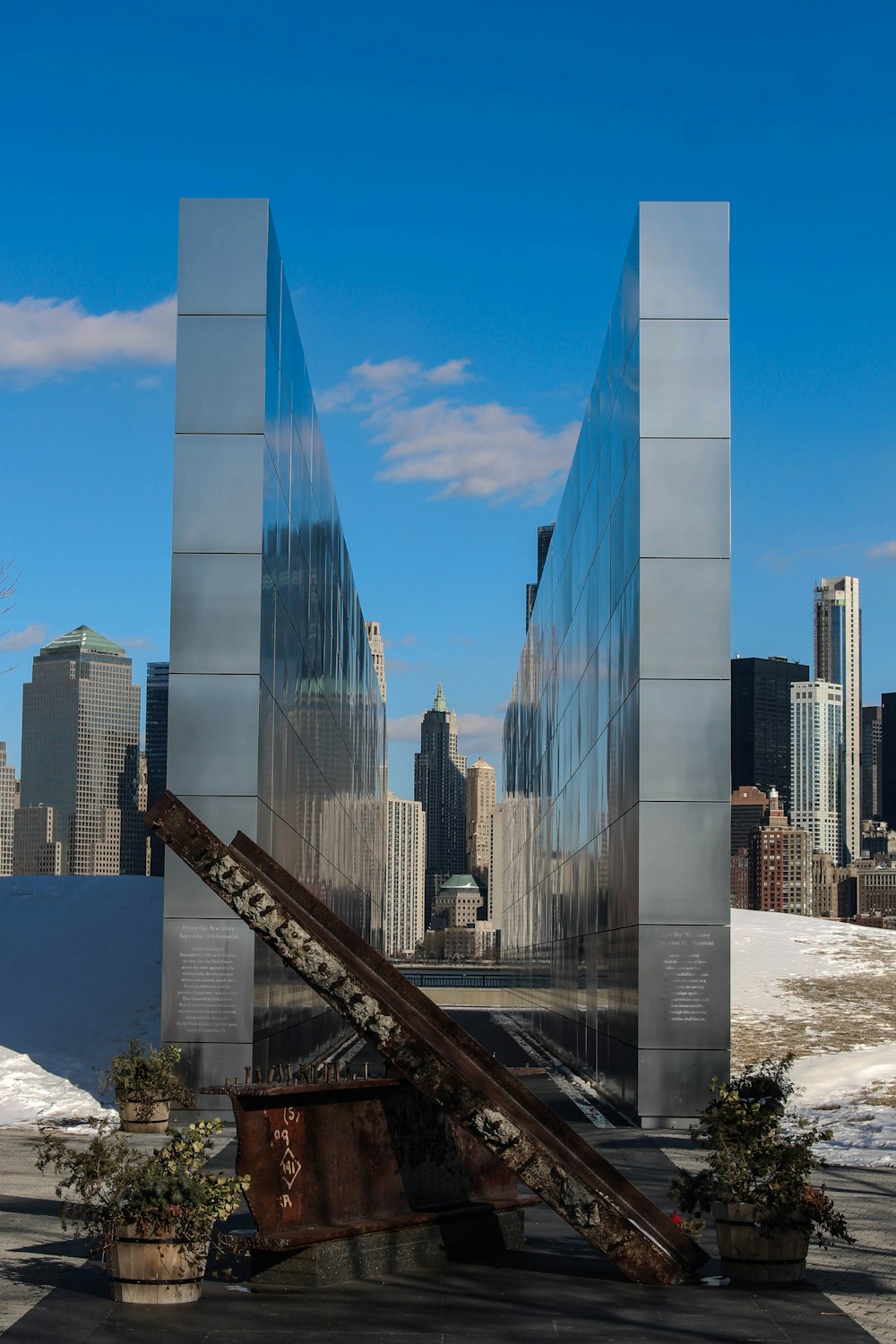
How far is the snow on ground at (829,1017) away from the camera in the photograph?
20.8 meters

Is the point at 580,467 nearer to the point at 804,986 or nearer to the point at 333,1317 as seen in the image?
the point at 804,986

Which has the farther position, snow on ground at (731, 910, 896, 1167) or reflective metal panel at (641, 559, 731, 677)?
reflective metal panel at (641, 559, 731, 677)

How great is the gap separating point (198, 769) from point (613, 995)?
24.2ft

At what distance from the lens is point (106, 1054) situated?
1021 inches

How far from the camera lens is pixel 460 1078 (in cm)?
995

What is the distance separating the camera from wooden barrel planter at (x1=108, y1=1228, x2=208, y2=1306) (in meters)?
9.80

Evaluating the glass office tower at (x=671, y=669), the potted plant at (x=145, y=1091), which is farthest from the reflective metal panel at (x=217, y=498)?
the potted plant at (x=145, y=1091)

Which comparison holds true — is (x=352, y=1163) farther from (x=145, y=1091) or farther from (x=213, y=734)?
(x=213, y=734)

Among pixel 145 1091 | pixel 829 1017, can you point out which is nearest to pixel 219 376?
pixel 145 1091

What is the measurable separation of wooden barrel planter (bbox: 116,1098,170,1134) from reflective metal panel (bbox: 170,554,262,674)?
5659 millimetres

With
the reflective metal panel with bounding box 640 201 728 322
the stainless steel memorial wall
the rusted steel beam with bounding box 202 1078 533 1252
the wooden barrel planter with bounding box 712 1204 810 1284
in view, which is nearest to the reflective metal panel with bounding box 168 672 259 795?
the stainless steel memorial wall

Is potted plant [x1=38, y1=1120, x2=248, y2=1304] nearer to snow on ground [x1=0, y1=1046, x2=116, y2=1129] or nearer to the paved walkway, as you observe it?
the paved walkway

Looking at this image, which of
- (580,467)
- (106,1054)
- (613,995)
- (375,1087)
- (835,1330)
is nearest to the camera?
(835,1330)

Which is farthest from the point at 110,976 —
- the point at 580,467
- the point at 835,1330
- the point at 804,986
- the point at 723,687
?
the point at 835,1330
